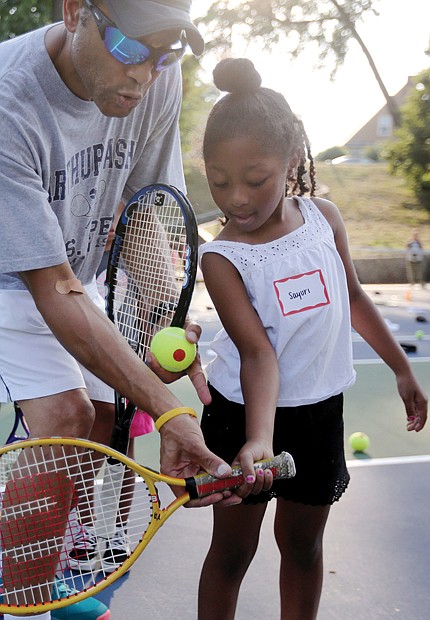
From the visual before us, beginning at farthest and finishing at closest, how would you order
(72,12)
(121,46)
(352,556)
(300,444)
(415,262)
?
(415,262) → (352,556) → (300,444) → (72,12) → (121,46)

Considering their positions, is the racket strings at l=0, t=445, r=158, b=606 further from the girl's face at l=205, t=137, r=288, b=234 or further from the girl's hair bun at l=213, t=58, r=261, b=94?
the girl's hair bun at l=213, t=58, r=261, b=94

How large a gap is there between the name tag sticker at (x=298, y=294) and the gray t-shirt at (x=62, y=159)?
0.57 metres

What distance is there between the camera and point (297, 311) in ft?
6.82

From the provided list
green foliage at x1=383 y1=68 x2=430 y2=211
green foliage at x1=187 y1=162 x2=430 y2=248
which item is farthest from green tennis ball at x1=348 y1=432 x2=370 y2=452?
green foliage at x1=383 y1=68 x2=430 y2=211

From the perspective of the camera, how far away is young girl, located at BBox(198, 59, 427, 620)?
2.04 meters

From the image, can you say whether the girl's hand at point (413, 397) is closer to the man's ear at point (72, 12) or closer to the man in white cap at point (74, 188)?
the man in white cap at point (74, 188)

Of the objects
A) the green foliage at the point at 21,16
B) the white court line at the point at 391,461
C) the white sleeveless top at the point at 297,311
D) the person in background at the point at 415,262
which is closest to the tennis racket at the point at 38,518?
the white sleeveless top at the point at 297,311

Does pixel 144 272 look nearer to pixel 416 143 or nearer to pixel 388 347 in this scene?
pixel 388 347

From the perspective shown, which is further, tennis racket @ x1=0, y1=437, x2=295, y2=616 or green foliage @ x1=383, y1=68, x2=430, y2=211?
green foliage @ x1=383, y1=68, x2=430, y2=211

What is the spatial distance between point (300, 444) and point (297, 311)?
1.20ft

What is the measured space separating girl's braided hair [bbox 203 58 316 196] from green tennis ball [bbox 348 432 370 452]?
2689 millimetres

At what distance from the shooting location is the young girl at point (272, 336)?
2045 mm

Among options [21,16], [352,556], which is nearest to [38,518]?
[352,556]

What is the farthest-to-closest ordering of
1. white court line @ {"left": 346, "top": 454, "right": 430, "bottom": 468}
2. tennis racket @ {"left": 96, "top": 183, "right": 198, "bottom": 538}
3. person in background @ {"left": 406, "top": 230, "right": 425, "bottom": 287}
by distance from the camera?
person in background @ {"left": 406, "top": 230, "right": 425, "bottom": 287} < white court line @ {"left": 346, "top": 454, "right": 430, "bottom": 468} < tennis racket @ {"left": 96, "top": 183, "right": 198, "bottom": 538}
